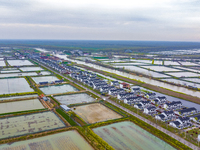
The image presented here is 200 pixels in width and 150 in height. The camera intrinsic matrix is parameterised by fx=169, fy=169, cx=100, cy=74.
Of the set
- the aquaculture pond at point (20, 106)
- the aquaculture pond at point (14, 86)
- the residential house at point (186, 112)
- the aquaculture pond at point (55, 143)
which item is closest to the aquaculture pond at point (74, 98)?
the aquaculture pond at point (20, 106)

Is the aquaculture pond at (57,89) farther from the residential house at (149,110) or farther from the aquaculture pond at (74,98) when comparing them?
the residential house at (149,110)

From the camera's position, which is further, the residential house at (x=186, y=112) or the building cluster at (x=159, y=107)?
the residential house at (x=186, y=112)

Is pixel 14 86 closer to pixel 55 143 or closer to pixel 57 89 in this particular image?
pixel 57 89

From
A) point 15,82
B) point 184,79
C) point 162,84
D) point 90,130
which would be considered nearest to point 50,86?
point 15,82

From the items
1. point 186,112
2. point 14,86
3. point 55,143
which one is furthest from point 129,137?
point 14,86

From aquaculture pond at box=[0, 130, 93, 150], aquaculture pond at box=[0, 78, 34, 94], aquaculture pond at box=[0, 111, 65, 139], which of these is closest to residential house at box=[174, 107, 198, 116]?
aquaculture pond at box=[0, 130, 93, 150]

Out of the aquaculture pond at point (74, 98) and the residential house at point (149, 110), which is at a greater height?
the residential house at point (149, 110)

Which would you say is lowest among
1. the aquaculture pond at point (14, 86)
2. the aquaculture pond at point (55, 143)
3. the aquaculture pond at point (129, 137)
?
the aquaculture pond at point (129, 137)

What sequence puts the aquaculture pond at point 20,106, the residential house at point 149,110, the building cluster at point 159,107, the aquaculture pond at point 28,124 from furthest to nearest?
the aquaculture pond at point 20,106, the residential house at point 149,110, the building cluster at point 159,107, the aquaculture pond at point 28,124

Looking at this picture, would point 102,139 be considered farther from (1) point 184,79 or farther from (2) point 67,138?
(1) point 184,79
